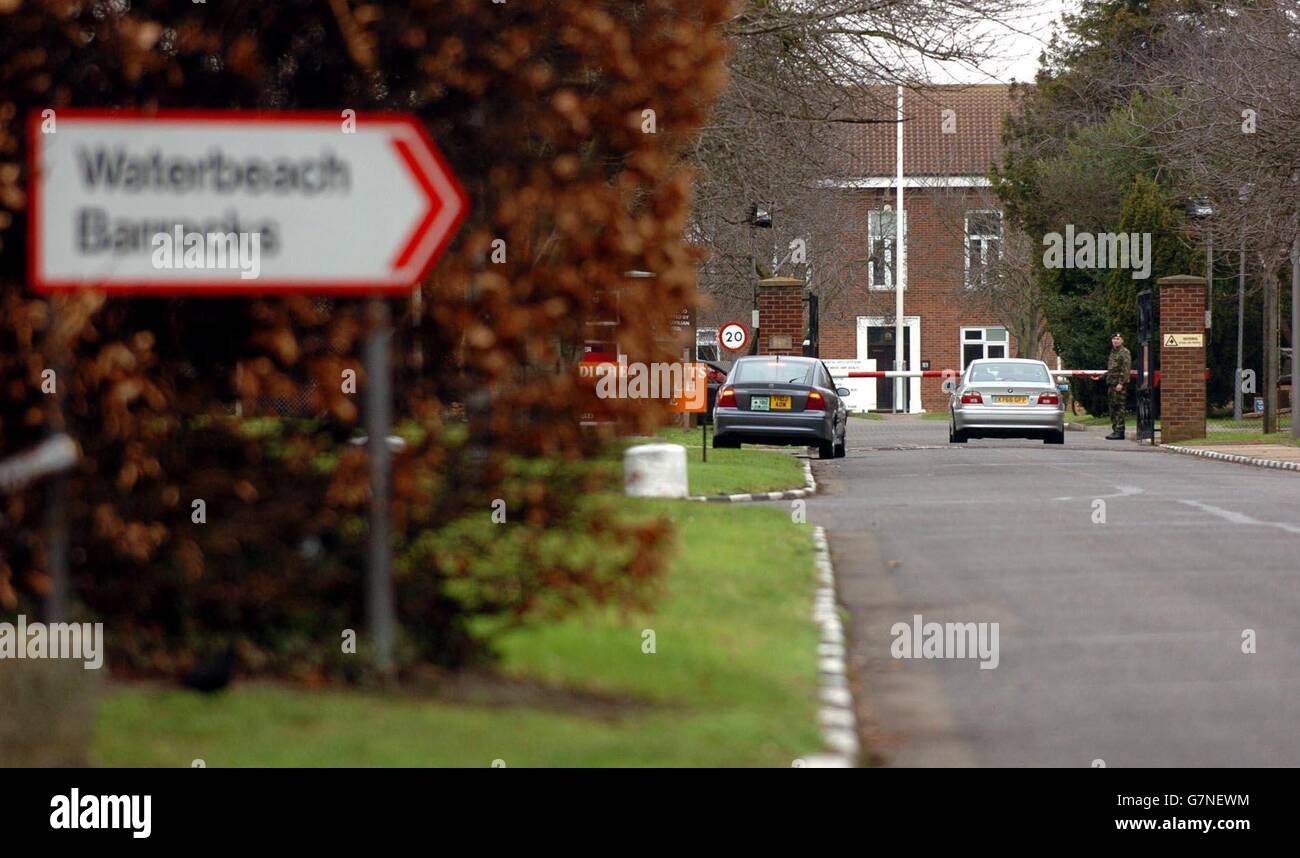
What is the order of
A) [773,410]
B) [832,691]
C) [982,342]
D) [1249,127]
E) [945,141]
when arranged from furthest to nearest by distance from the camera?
[982,342], [945,141], [1249,127], [773,410], [832,691]

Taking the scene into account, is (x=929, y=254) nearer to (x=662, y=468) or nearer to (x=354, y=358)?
(x=662, y=468)

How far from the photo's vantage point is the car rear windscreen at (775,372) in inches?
1208

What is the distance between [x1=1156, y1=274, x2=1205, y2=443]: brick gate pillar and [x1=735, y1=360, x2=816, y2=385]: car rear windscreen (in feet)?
37.1

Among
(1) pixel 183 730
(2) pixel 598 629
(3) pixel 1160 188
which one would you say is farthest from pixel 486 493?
(3) pixel 1160 188

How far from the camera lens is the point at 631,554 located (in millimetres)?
9055

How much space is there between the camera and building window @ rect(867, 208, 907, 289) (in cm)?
6806

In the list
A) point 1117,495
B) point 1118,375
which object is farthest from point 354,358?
point 1118,375

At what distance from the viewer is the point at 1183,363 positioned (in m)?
39.7

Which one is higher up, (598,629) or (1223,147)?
(1223,147)

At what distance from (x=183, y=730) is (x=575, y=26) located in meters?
3.42

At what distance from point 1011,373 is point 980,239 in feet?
105

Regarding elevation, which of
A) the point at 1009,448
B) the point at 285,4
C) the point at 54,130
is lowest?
the point at 1009,448
